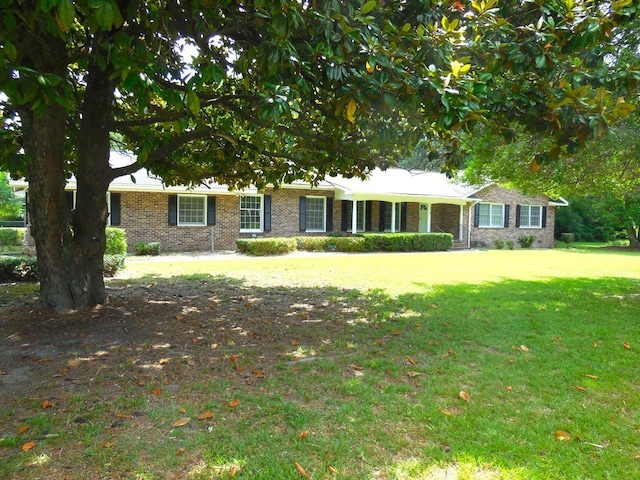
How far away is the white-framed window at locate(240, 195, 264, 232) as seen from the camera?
1928 cm

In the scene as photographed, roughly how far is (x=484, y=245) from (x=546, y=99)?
22.0 metres

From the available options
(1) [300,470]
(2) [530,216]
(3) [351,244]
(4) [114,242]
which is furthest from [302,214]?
(1) [300,470]

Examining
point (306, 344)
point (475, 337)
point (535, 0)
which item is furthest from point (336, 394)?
point (535, 0)

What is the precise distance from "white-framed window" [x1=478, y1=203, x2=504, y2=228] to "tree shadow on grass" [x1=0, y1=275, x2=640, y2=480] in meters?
18.7

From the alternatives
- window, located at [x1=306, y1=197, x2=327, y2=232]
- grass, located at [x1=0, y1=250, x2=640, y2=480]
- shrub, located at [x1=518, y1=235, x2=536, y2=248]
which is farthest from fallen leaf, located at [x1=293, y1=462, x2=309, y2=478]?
shrub, located at [x1=518, y1=235, x2=536, y2=248]

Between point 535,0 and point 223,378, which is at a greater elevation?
point 535,0

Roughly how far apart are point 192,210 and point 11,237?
8.04 m

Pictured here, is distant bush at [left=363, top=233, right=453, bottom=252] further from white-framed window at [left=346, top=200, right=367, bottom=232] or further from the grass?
the grass

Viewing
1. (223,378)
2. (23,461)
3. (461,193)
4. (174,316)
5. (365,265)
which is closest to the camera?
(23,461)

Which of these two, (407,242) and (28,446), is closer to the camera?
(28,446)

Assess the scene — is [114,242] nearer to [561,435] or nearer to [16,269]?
[16,269]

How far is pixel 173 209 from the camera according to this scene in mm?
17406

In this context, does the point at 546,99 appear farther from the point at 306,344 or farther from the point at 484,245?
the point at 484,245

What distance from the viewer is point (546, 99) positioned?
4.44 m
